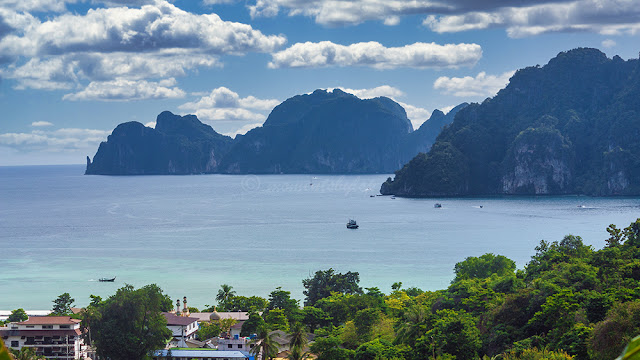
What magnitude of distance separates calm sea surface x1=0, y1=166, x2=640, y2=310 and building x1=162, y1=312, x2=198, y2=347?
16.7 m

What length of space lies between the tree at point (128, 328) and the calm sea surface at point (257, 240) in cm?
2499

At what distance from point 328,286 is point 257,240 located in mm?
49390

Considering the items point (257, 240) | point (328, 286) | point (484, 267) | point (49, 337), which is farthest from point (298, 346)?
point (257, 240)

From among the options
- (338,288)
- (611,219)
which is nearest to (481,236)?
(611,219)

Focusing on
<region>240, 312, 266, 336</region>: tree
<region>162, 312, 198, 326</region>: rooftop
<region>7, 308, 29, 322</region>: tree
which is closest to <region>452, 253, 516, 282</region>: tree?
<region>240, 312, 266, 336</region>: tree

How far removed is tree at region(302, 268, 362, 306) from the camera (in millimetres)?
59875

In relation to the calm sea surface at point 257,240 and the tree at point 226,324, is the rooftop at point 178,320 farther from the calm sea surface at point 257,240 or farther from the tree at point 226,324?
the calm sea surface at point 257,240

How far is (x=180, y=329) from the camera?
49.3m

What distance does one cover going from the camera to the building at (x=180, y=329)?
48.6 m

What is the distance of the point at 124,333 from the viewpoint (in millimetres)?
41250

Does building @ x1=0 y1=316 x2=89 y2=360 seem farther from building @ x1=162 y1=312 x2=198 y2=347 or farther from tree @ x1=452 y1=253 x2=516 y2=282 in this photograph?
tree @ x1=452 y1=253 x2=516 y2=282

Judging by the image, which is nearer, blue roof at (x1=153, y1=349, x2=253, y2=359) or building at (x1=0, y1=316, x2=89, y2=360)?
blue roof at (x1=153, y1=349, x2=253, y2=359)

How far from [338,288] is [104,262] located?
4378 centimetres

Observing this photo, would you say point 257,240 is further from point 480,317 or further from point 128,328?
point 480,317
